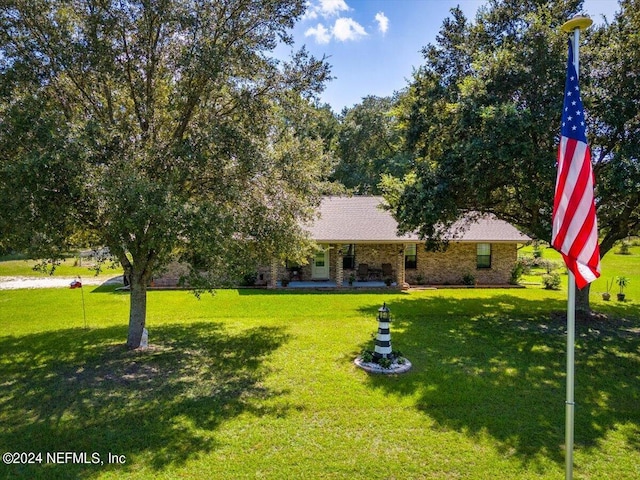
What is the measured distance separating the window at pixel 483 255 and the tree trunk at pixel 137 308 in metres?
17.7

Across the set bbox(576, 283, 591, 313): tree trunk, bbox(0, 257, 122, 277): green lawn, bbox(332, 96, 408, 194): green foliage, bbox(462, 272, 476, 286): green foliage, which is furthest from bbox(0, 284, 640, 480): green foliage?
bbox(332, 96, 408, 194): green foliage

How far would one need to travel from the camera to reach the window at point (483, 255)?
73.2 feet

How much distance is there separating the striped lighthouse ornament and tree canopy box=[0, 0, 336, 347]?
130 inches

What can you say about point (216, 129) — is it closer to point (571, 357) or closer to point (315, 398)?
point (315, 398)

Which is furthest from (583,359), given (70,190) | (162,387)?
(70,190)

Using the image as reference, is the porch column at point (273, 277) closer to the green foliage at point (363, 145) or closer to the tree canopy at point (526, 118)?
the tree canopy at point (526, 118)

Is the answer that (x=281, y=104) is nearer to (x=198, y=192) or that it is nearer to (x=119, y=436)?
(x=198, y=192)

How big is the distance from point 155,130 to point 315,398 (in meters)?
7.05

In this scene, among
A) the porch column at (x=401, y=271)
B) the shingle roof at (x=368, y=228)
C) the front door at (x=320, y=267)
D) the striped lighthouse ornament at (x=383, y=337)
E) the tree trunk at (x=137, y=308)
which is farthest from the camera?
the front door at (x=320, y=267)

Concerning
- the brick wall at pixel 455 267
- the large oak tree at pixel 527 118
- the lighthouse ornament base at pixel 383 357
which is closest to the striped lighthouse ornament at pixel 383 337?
the lighthouse ornament base at pixel 383 357

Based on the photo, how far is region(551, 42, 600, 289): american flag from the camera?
14.4 ft

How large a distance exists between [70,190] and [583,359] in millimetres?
11575

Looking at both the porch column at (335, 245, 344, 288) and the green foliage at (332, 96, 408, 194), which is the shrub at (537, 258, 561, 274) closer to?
the porch column at (335, 245, 344, 288)

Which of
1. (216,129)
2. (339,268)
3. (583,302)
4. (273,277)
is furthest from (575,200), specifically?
(273,277)
